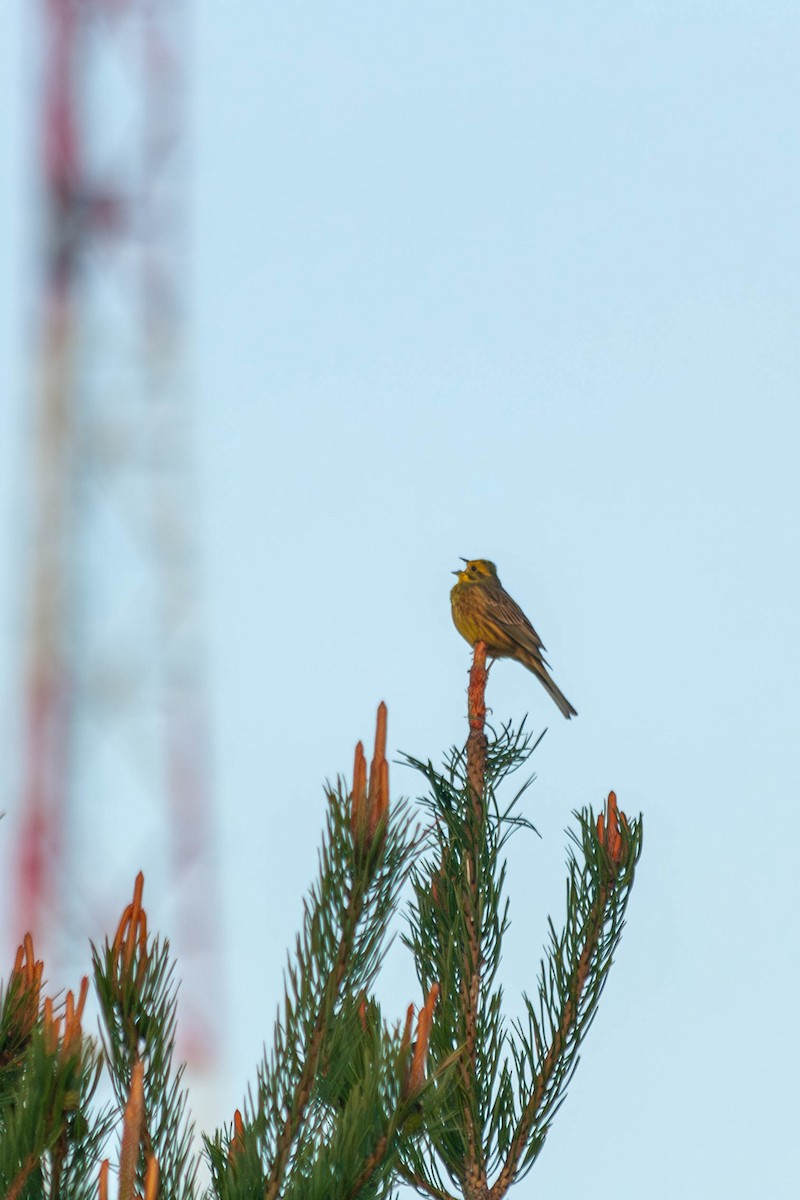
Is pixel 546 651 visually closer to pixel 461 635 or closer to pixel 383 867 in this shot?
pixel 461 635

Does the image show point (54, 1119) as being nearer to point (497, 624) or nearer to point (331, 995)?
point (331, 995)

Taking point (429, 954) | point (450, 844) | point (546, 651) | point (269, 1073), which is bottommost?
point (269, 1073)

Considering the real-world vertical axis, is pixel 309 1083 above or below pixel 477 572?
below

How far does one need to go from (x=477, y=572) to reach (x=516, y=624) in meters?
1.20

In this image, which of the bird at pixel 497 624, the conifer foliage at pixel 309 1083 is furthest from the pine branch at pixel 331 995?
the bird at pixel 497 624

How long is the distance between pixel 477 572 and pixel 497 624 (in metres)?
1.24

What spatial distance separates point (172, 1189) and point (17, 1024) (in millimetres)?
493

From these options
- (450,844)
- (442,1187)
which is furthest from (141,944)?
(450,844)

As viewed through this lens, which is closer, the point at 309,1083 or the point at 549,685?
the point at 309,1083

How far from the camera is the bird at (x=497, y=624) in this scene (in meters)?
12.4

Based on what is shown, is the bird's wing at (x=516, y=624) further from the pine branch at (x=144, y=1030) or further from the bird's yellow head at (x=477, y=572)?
the pine branch at (x=144, y=1030)

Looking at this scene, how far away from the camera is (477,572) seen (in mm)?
13539

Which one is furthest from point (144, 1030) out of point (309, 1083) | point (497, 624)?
point (497, 624)

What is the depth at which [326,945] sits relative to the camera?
3.60m
